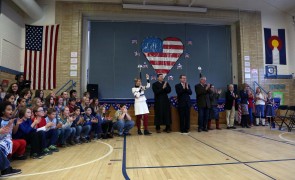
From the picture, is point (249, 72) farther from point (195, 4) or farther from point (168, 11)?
point (168, 11)

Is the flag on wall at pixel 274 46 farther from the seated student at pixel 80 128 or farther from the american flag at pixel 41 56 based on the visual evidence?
the american flag at pixel 41 56

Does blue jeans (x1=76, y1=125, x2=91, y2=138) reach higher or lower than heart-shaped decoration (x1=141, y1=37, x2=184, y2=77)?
lower

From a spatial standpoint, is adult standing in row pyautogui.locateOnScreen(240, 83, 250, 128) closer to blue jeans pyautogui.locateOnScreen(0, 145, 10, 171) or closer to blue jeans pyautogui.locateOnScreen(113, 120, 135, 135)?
blue jeans pyautogui.locateOnScreen(113, 120, 135, 135)

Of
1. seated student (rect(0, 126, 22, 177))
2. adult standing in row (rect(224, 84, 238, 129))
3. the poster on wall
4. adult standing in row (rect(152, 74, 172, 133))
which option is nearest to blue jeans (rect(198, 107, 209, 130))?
adult standing in row (rect(152, 74, 172, 133))

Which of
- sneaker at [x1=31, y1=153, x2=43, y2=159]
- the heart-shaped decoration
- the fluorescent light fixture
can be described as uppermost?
the fluorescent light fixture

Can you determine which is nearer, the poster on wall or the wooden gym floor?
the wooden gym floor

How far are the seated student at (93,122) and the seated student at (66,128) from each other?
515 mm

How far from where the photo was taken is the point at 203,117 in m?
6.63

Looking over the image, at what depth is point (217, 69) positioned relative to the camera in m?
9.61

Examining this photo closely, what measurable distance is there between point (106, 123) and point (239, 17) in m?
7.26

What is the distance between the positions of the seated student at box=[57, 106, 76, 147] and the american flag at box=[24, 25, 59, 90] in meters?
3.93

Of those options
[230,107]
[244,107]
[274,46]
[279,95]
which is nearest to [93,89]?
[230,107]

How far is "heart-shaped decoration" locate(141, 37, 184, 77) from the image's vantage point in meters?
Result: 9.18

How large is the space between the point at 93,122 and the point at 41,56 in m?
4.35
